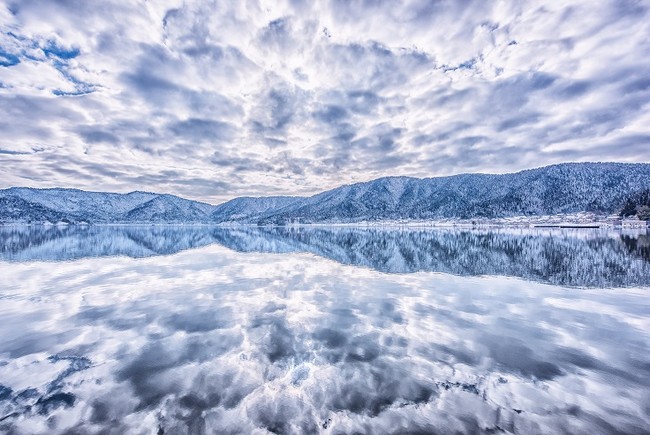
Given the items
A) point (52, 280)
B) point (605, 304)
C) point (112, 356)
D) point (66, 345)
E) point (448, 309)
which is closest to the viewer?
point (112, 356)

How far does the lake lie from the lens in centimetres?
784

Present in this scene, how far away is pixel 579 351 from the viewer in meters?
12.2

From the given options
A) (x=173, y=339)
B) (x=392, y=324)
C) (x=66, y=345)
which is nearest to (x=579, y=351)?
(x=392, y=324)

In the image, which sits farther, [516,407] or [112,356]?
[112,356]

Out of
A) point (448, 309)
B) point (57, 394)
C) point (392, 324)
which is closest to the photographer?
point (57, 394)

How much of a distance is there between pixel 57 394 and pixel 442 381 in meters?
→ 11.5

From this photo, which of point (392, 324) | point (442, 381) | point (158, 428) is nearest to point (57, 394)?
point (158, 428)

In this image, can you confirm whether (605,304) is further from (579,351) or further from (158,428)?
(158,428)

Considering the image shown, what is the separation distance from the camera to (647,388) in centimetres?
937

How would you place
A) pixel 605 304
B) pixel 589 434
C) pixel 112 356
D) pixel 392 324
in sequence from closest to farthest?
pixel 589 434, pixel 112 356, pixel 392 324, pixel 605 304

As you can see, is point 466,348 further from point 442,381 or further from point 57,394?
point 57,394

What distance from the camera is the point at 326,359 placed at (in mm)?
11312

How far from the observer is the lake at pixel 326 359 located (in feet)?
25.7

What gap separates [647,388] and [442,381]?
610 cm
